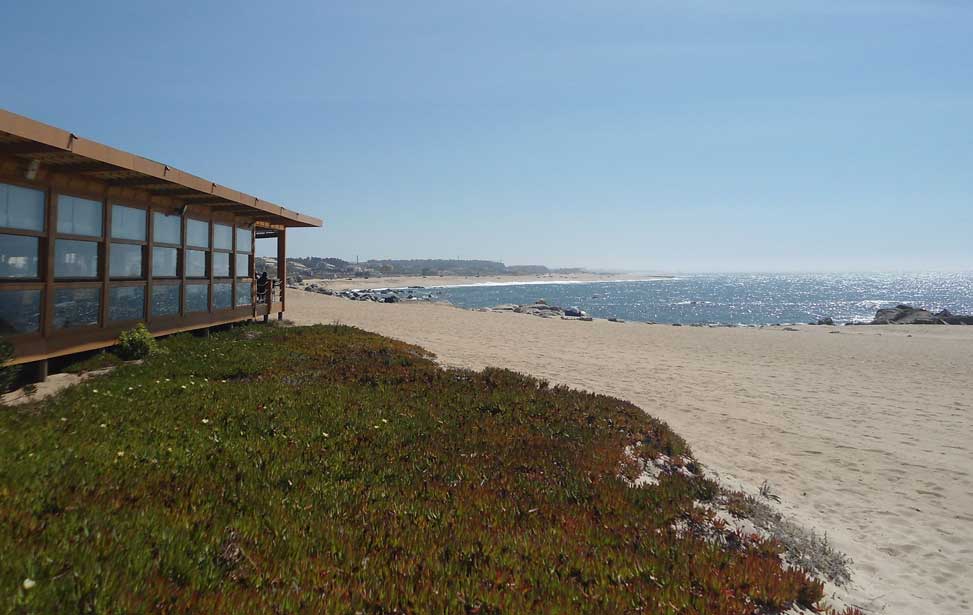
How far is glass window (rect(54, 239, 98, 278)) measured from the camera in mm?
8672

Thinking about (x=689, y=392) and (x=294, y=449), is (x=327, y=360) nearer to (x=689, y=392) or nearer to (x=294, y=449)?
(x=294, y=449)

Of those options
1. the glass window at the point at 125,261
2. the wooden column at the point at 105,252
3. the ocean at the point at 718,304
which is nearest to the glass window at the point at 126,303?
the wooden column at the point at 105,252

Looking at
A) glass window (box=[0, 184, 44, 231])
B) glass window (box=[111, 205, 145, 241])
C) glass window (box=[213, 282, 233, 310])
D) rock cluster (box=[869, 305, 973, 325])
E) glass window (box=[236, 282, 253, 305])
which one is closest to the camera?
glass window (box=[0, 184, 44, 231])

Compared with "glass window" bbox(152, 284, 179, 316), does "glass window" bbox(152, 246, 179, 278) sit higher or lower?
higher

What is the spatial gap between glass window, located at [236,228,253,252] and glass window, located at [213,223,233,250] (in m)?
0.38

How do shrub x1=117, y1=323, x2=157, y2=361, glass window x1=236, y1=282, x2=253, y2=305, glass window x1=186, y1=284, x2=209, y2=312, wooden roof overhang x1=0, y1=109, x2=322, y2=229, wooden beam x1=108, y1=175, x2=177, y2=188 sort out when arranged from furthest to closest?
glass window x1=236, y1=282, x2=253, y2=305
glass window x1=186, y1=284, x2=209, y2=312
shrub x1=117, y1=323, x2=157, y2=361
wooden beam x1=108, y1=175, x2=177, y2=188
wooden roof overhang x1=0, y1=109, x2=322, y2=229

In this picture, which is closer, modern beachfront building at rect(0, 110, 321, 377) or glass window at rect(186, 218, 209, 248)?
modern beachfront building at rect(0, 110, 321, 377)

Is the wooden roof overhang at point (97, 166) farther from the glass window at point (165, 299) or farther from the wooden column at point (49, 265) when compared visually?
the glass window at point (165, 299)

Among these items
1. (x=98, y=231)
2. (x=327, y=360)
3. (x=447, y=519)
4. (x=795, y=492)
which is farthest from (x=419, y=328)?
(x=447, y=519)

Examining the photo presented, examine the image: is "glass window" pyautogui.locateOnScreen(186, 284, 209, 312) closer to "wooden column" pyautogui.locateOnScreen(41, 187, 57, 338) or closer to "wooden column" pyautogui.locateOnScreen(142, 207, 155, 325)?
"wooden column" pyautogui.locateOnScreen(142, 207, 155, 325)

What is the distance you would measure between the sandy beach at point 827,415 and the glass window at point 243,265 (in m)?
3.85

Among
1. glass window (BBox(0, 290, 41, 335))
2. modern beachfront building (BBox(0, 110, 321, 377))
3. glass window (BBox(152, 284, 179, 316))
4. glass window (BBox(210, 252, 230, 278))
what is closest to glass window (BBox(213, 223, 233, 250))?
modern beachfront building (BBox(0, 110, 321, 377))

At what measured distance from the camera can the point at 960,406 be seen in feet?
39.6

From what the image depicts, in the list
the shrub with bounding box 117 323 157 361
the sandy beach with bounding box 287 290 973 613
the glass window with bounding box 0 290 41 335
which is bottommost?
the sandy beach with bounding box 287 290 973 613
